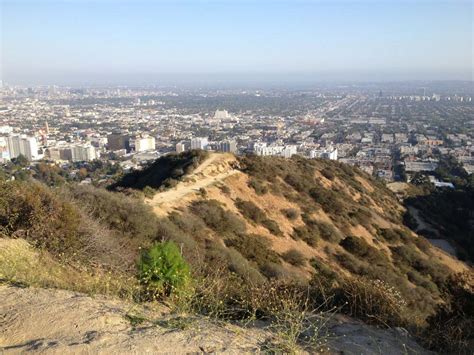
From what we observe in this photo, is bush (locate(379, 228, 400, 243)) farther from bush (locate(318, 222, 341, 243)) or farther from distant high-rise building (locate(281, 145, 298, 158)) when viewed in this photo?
distant high-rise building (locate(281, 145, 298, 158))

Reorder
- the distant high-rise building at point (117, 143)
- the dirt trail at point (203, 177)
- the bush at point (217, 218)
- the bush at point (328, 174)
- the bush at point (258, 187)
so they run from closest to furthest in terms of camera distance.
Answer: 1. the bush at point (217, 218)
2. the dirt trail at point (203, 177)
3. the bush at point (258, 187)
4. the bush at point (328, 174)
5. the distant high-rise building at point (117, 143)

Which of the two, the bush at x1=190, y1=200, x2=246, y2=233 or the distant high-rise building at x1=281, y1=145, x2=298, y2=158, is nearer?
the bush at x1=190, y1=200, x2=246, y2=233

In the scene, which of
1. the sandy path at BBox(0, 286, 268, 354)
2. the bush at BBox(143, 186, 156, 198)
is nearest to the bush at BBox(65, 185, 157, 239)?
the bush at BBox(143, 186, 156, 198)

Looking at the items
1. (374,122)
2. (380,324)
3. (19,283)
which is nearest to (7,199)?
(19,283)

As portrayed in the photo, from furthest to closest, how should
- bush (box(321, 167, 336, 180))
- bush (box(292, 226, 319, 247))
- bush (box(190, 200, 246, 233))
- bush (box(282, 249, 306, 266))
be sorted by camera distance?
bush (box(321, 167, 336, 180)), bush (box(292, 226, 319, 247)), bush (box(190, 200, 246, 233)), bush (box(282, 249, 306, 266))

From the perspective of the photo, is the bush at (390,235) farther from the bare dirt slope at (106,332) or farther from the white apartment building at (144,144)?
the white apartment building at (144,144)

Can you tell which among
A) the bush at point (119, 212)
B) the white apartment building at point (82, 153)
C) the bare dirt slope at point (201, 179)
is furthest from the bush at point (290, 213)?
the white apartment building at point (82, 153)

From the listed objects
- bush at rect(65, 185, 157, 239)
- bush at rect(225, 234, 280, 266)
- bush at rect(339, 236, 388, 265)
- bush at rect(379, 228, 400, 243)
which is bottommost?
bush at rect(379, 228, 400, 243)
